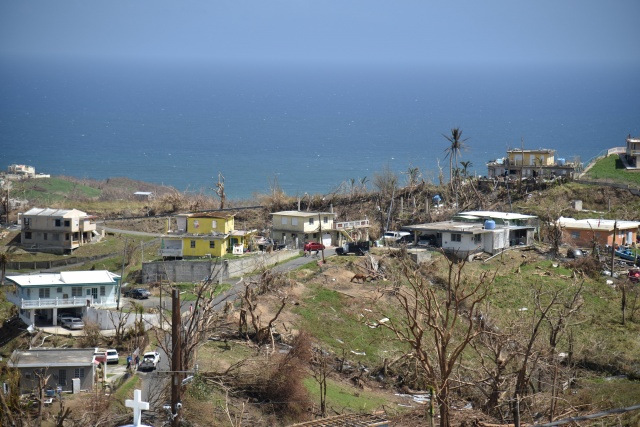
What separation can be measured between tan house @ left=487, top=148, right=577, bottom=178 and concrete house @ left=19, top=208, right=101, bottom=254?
2332 centimetres

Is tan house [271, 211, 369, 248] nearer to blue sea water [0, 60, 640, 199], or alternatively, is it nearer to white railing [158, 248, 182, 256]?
white railing [158, 248, 182, 256]

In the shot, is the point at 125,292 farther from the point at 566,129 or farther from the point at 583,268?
the point at 566,129

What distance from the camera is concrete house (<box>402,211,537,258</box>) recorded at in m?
49.3

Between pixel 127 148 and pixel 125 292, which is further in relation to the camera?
pixel 127 148

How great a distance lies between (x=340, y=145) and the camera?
5901 inches

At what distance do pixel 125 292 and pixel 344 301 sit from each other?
26.7 feet

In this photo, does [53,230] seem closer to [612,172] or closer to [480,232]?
[480,232]

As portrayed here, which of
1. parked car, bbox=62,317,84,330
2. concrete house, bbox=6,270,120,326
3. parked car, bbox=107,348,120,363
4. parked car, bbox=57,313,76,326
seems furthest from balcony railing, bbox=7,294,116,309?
parked car, bbox=107,348,120,363

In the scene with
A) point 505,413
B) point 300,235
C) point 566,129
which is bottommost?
point 505,413

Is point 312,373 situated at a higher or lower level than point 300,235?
lower

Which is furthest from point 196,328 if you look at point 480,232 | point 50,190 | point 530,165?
point 50,190

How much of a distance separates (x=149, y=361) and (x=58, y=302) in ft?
24.0

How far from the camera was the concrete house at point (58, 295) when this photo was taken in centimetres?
3947

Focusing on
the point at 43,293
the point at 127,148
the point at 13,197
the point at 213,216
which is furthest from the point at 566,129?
the point at 43,293
